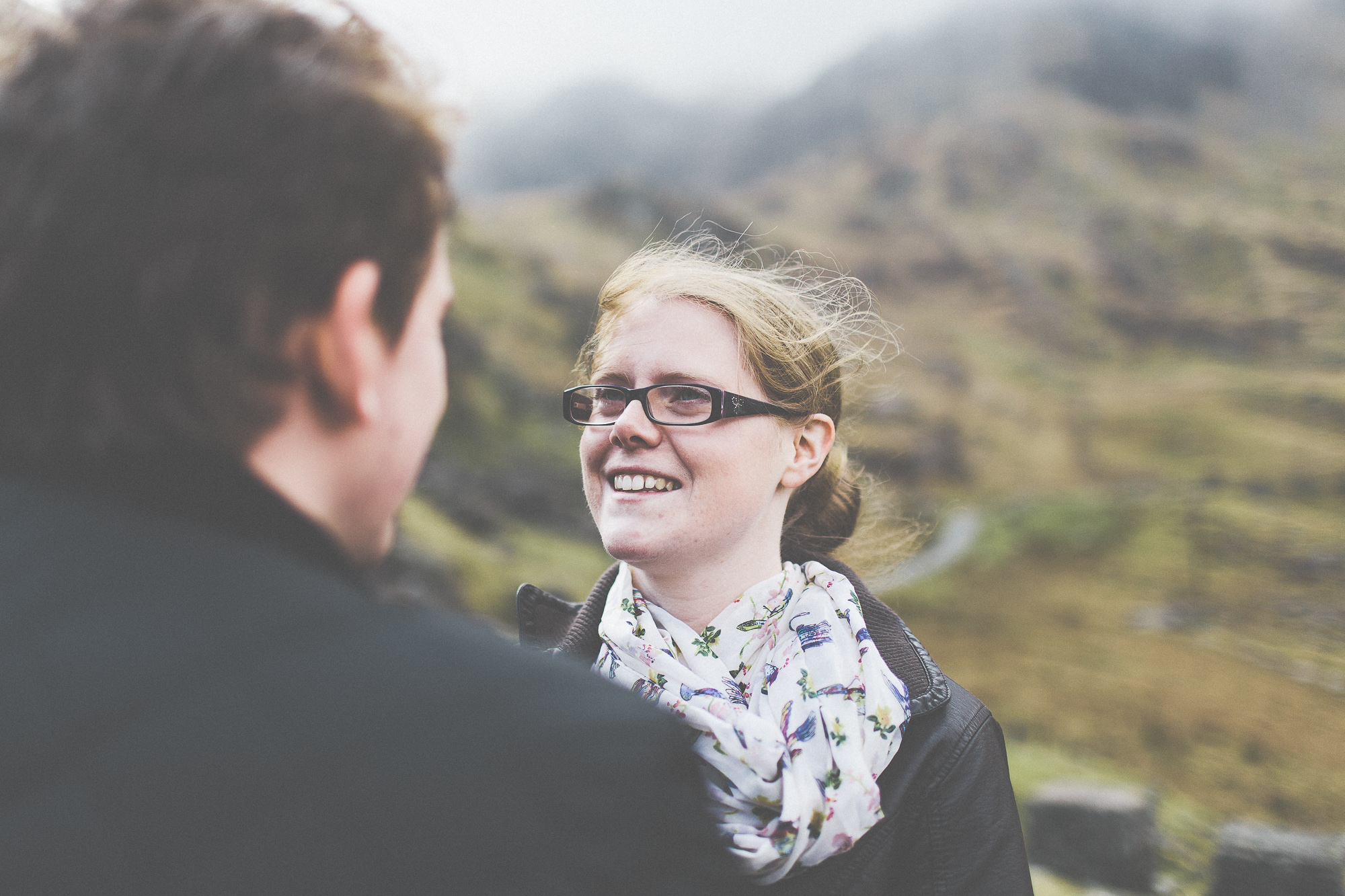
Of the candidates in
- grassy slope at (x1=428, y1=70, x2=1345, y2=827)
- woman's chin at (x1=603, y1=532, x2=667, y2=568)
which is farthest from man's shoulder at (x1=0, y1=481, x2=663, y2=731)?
grassy slope at (x1=428, y1=70, x2=1345, y2=827)

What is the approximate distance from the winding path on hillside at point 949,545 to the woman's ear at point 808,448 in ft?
62.5

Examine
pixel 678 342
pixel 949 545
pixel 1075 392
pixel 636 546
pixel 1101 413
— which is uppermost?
pixel 1075 392

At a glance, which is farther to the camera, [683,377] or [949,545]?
[949,545]

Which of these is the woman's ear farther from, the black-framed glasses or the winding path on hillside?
the winding path on hillside

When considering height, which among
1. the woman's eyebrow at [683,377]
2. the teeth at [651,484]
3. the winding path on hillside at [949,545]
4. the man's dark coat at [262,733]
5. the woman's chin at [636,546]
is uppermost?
the winding path on hillside at [949,545]

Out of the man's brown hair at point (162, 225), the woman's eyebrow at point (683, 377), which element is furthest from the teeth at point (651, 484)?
the man's brown hair at point (162, 225)

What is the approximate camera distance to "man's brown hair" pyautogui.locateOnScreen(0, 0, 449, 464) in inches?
36.4

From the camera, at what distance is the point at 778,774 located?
1.62 metres

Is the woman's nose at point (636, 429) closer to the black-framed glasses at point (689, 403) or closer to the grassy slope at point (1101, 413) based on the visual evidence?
the black-framed glasses at point (689, 403)

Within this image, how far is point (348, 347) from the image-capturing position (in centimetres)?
103

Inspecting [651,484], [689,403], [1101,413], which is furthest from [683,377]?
[1101,413]

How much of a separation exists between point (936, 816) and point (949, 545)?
1212 inches

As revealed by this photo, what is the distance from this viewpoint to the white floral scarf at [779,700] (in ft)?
5.18

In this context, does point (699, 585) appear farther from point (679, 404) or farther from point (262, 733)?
point (262, 733)
